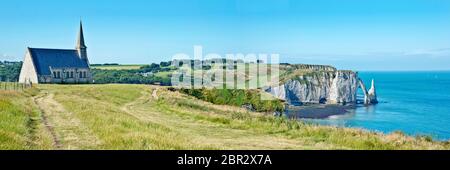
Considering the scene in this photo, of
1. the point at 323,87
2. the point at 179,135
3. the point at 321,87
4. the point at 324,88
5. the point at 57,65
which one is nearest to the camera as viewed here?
the point at 179,135

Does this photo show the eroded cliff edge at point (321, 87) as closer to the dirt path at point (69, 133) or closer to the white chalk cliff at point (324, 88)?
the white chalk cliff at point (324, 88)

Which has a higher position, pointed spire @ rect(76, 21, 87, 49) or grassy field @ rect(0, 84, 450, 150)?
pointed spire @ rect(76, 21, 87, 49)

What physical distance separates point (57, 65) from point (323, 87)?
4365 inches

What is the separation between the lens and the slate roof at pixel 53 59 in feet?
254

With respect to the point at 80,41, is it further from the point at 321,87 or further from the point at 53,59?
the point at 321,87

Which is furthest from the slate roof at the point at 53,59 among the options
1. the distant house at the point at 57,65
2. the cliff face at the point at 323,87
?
the cliff face at the point at 323,87

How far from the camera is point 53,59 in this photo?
79.5m

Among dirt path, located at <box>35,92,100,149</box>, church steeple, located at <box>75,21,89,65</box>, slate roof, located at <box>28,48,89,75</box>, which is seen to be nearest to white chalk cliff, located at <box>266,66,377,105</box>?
church steeple, located at <box>75,21,89,65</box>

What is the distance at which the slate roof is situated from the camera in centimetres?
7738

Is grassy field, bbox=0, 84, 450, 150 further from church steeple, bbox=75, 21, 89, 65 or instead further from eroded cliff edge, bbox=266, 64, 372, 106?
eroded cliff edge, bbox=266, 64, 372, 106

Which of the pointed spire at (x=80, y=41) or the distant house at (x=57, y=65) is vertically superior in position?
the pointed spire at (x=80, y=41)

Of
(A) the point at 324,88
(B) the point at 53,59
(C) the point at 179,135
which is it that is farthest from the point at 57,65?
(A) the point at 324,88
